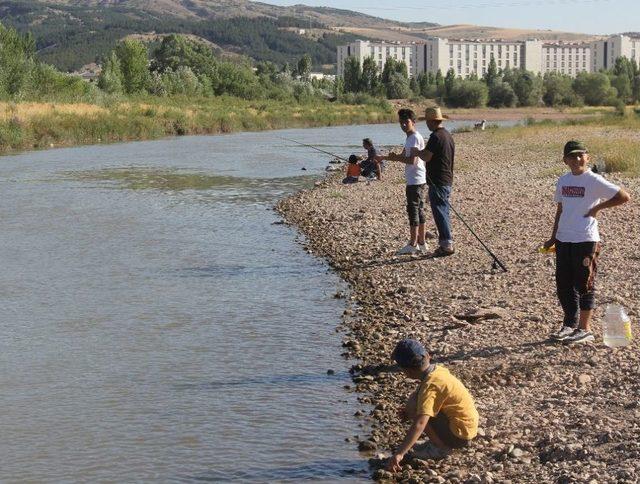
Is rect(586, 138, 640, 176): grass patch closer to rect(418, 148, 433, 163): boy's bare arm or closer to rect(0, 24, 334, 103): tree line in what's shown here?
rect(418, 148, 433, 163): boy's bare arm

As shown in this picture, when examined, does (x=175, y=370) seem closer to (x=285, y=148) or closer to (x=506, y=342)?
(x=506, y=342)

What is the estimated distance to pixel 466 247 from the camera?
14.2 meters

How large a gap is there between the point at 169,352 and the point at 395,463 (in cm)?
406

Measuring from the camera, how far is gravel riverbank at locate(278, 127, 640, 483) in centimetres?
647

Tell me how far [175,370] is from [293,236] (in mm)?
8518

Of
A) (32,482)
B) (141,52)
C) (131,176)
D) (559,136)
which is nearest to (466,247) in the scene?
(32,482)

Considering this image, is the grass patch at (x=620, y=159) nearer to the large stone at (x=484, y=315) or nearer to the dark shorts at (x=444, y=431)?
the large stone at (x=484, y=315)

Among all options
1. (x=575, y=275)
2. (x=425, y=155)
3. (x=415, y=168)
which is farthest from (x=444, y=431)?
(x=415, y=168)

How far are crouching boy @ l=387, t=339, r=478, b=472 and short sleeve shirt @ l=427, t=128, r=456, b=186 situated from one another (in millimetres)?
6053

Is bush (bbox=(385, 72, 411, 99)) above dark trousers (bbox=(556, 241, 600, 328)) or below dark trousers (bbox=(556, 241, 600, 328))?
above

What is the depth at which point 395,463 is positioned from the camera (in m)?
6.43

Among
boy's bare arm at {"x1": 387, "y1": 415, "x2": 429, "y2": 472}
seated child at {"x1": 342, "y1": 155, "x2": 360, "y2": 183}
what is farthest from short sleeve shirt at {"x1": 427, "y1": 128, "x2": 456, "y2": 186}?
seated child at {"x1": 342, "y1": 155, "x2": 360, "y2": 183}

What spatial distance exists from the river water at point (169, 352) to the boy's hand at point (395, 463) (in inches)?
8.3

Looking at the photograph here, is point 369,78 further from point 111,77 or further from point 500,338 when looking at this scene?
Result: point 500,338
